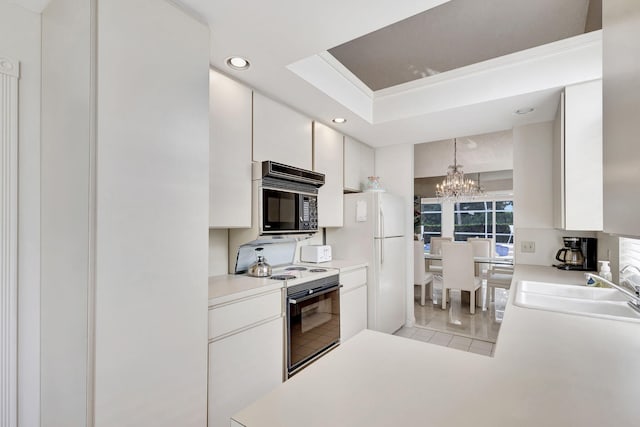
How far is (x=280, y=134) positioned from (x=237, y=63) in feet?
2.16

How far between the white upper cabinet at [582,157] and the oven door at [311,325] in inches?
72.5

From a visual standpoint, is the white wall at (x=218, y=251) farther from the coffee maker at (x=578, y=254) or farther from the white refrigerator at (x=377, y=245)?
the coffee maker at (x=578, y=254)

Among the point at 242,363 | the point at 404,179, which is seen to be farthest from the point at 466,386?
the point at 404,179

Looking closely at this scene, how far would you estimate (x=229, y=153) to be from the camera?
2.06 m

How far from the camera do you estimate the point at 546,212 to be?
117 inches

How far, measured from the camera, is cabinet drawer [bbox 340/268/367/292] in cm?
286

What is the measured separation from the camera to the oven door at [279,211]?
2273mm

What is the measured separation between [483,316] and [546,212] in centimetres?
189

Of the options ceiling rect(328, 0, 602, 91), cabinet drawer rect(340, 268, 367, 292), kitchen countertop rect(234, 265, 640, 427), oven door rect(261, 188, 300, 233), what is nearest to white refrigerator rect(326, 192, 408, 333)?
cabinet drawer rect(340, 268, 367, 292)

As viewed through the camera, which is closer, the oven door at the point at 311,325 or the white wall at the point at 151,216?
the white wall at the point at 151,216

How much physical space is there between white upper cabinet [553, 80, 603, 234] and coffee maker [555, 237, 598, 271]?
0.77m

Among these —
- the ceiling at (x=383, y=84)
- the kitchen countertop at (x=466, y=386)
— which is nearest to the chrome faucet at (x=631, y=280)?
the kitchen countertop at (x=466, y=386)

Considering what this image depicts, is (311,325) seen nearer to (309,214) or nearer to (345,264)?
(345,264)

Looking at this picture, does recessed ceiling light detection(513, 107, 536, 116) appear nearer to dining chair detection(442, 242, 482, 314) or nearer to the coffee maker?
the coffee maker
